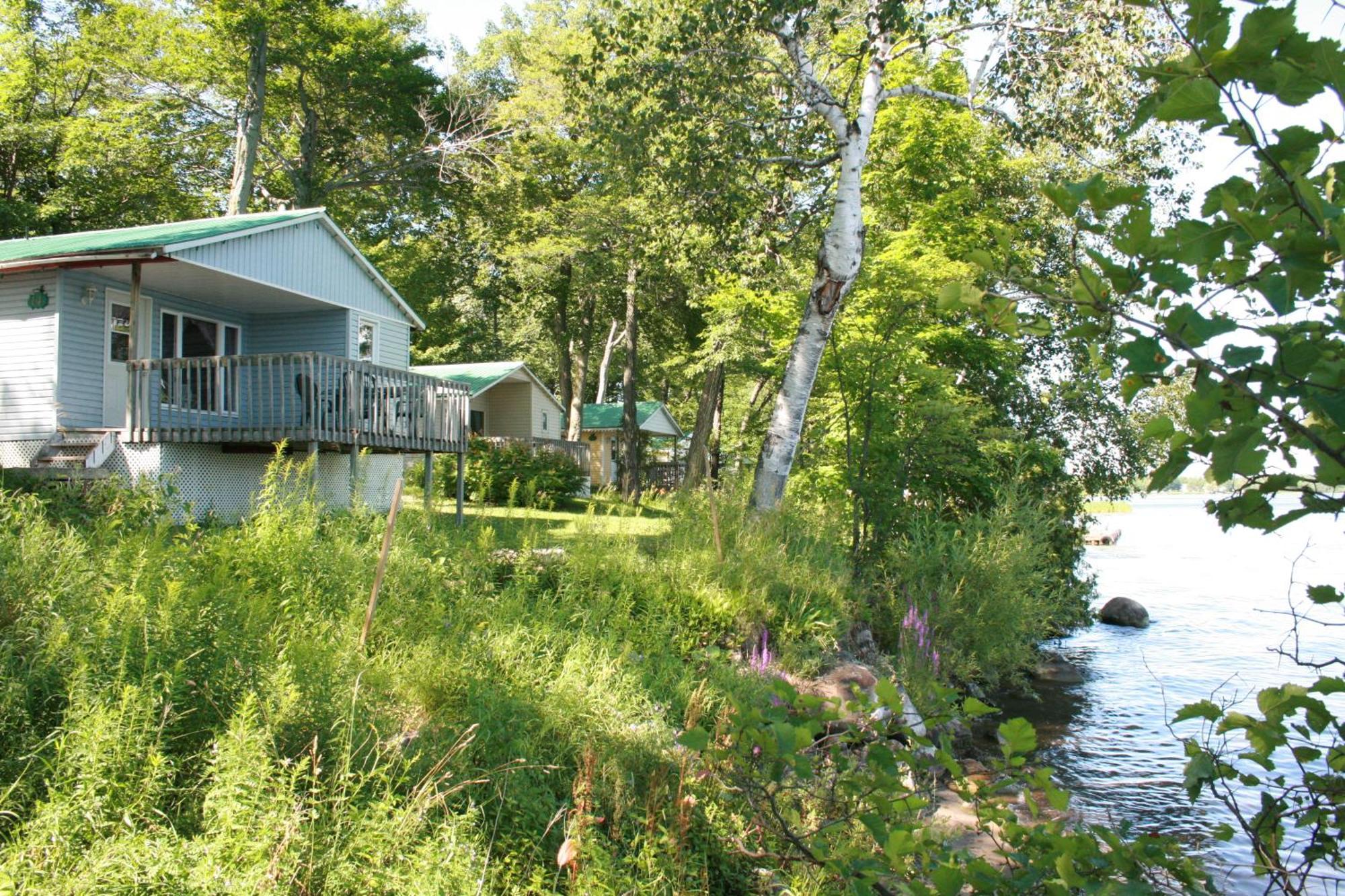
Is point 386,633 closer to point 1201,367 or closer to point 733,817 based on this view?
point 733,817

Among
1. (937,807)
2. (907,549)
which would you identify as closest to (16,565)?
(937,807)

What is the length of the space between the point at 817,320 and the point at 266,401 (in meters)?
8.17

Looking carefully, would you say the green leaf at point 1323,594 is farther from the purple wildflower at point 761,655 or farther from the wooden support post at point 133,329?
the wooden support post at point 133,329

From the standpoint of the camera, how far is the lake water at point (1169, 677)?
7.04m

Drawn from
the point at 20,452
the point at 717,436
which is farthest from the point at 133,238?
Result: the point at 717,436

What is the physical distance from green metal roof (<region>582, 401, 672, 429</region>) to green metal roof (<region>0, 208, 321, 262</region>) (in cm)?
1949

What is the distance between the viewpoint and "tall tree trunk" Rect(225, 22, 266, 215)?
21.4 m

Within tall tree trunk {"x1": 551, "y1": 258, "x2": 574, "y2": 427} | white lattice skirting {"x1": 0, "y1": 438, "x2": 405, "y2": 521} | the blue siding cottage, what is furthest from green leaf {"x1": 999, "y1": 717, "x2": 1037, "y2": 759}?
tall tree trunk {"x1": 551, "y1": 258, "x2": 574, "y2": 427}

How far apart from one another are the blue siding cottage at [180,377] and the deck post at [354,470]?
0.09m

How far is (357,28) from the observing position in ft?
75.5

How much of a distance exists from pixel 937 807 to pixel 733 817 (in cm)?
232

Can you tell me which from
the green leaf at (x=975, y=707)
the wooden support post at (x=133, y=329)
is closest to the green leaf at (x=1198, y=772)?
the green leaf at (x=975, y=707)

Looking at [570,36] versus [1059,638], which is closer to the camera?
[1059,638]

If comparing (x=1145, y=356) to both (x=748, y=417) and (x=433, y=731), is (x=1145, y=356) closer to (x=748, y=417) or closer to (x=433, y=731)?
Result: (x=433, y=731)
